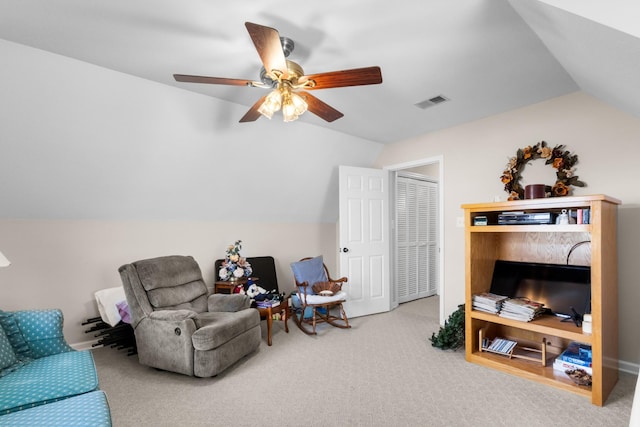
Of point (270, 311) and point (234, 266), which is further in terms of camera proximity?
point (234, 266)

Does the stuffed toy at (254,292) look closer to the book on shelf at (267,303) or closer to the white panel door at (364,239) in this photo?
the book on shelf at (267,303)

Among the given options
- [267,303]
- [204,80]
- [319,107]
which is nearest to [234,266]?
[267,303]

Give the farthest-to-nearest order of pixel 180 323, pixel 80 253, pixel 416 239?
1. pixel 416 239
2. pixel 80 253
3. pixel 180 323

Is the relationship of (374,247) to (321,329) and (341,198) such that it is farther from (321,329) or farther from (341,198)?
(321,329)

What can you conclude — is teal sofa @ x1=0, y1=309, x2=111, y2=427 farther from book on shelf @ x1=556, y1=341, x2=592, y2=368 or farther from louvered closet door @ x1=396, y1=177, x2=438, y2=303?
louvered closet door @ x1=396, y1=177, x2=438, y2=303

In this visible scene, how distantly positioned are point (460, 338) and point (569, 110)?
2.45 metres

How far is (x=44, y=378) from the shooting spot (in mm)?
1636

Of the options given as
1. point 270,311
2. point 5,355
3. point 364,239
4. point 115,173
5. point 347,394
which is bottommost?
point 347,394

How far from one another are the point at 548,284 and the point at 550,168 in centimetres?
114

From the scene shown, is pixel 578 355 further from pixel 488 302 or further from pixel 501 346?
pixel 488 302

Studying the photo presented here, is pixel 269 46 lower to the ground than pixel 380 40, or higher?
lower

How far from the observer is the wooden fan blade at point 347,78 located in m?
1.83

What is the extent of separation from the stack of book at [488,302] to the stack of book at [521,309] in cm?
5

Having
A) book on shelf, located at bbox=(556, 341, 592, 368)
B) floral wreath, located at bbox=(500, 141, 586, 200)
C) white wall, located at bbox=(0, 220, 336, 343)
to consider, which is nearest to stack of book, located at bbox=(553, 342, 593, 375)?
book on shelf, located at bbox=(556, 341, 592, 368)
